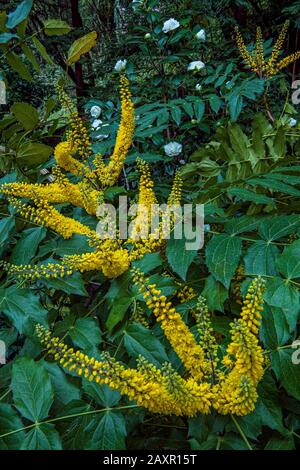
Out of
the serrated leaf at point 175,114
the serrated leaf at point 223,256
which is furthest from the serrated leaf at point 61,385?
the serrated leaf at point 175,114

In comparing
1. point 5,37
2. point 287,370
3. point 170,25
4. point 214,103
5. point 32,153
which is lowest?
point 287,370

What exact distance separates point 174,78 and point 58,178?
1.68 metres

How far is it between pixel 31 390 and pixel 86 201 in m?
0.51

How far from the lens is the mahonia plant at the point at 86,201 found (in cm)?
103

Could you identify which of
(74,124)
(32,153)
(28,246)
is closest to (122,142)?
(74,124)

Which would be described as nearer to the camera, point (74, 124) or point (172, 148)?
point (74, 124)

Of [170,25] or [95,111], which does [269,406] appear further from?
[170,25]

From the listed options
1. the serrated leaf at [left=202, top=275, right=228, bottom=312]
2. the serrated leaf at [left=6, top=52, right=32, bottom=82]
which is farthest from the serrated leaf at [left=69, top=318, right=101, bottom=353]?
the serrated leaf at [left=6, top=52, right=32, bottom=82]

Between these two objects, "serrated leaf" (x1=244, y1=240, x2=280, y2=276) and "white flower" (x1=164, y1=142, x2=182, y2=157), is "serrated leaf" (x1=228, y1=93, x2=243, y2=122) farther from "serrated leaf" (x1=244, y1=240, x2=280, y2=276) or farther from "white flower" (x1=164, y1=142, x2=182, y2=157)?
"serrated leaf" (x1=244, y1=240, x2=280, y2=276)

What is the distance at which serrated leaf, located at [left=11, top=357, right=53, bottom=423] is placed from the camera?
856 mm

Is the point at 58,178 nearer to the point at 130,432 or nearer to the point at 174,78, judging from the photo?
the point at 130,432

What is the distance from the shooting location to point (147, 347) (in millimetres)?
909

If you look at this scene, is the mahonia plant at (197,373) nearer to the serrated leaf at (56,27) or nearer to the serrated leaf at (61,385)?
the serrated leaf at (61,385)

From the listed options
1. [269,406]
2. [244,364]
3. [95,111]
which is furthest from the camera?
[95,111]
